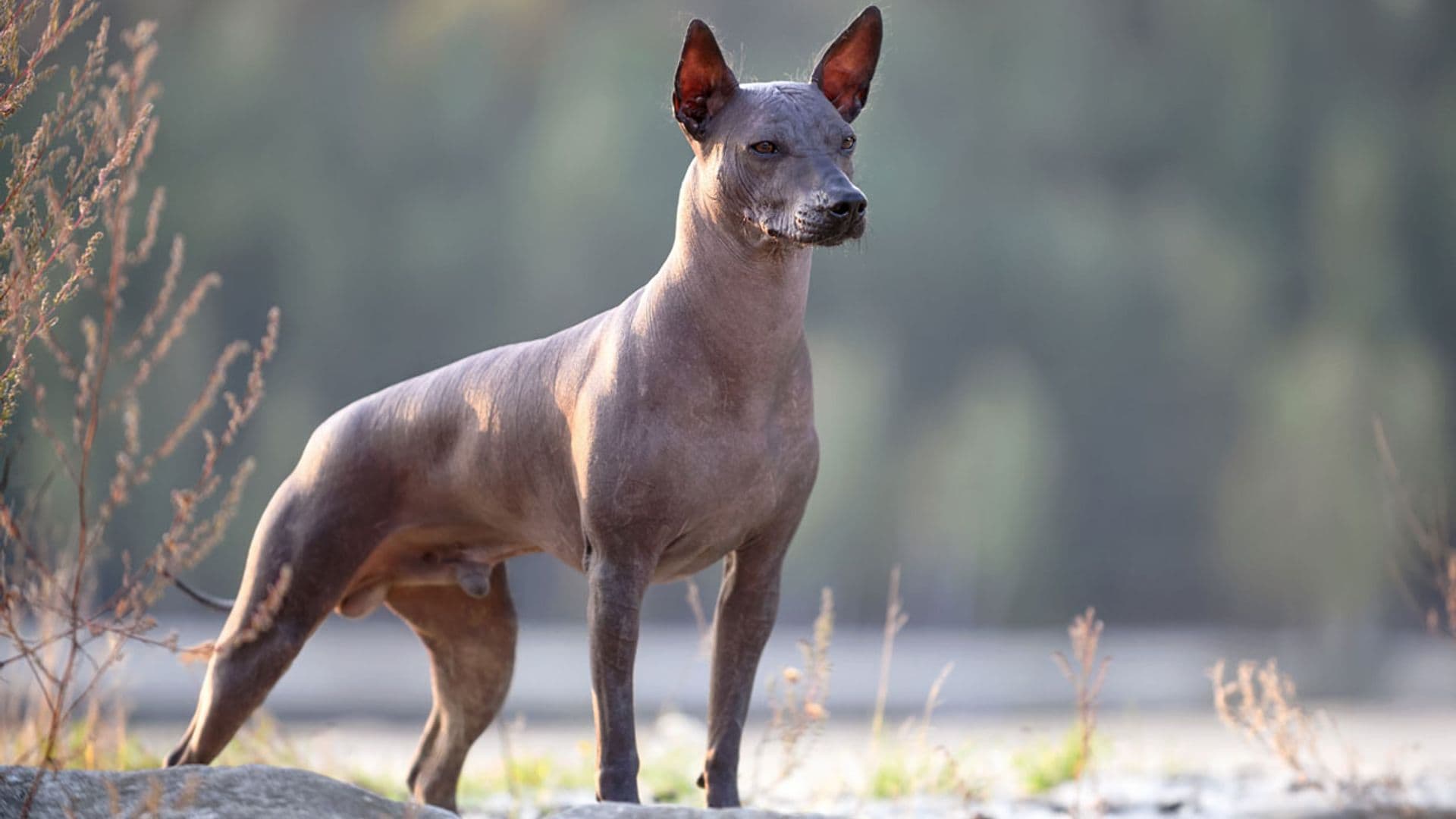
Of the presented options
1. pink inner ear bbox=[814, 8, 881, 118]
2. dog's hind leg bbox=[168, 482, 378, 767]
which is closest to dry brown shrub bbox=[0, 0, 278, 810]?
dog's hind leg bbox=[168, 482, 378, 767]

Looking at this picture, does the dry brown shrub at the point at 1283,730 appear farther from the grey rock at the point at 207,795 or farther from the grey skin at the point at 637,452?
the grey rock at the point at 207,795

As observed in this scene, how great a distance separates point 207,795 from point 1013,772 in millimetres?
4118

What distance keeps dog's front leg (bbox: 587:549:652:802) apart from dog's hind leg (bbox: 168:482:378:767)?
2.69 ft

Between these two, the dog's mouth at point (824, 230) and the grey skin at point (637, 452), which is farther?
the grey skin at point (637, 452)

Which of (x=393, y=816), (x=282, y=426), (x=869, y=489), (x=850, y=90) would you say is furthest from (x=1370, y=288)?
(x=393, y=816)

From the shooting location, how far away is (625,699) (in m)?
3.23

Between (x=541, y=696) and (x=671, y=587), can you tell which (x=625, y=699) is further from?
(x=671, y=587)

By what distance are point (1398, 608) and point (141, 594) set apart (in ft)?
54.0

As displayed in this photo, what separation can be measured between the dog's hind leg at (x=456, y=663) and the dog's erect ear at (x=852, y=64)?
5.18ft

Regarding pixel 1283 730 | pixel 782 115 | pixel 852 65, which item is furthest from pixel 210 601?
pixel 1283 730

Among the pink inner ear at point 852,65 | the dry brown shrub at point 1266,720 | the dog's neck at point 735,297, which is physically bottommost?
the dry brown shrub at point 1266,720

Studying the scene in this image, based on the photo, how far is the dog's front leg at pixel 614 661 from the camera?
3178 mm

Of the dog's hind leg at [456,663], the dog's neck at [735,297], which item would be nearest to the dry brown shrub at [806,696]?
the dog's hind leg at [456,663]

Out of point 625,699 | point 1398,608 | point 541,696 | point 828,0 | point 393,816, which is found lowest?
point 393,816
